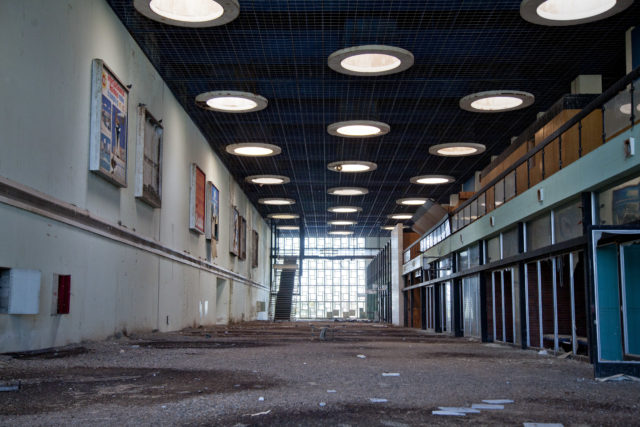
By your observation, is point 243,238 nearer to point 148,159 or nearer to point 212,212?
point 212,212

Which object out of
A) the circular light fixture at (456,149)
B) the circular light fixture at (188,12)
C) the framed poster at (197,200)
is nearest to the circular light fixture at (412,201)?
the circular light fixture at (456,149)

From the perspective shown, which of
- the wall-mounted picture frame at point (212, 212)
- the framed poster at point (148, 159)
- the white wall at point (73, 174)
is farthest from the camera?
the wall-mounted picture frame at point (212, 212)

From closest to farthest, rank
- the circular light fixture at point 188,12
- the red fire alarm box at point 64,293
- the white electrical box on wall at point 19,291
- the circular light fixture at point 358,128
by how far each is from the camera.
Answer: the white electrical box on wall at point 19,291, the red fire alarm box at point 64,293, the circular light fixture at point 188,12, the circular light fixture at point 358,128

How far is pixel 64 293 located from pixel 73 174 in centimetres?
258

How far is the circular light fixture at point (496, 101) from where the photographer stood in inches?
898

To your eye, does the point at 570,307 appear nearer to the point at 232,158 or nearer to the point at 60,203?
the point at 60,203

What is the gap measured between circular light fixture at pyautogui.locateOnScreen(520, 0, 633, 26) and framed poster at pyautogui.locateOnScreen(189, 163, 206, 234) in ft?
51.1

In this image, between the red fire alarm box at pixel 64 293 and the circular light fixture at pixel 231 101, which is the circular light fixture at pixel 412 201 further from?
the red fire alarm box at pixel 64 293

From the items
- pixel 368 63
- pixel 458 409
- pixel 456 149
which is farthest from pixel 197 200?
pixel 458 409

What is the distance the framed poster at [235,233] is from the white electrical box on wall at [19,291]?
88.1 ft

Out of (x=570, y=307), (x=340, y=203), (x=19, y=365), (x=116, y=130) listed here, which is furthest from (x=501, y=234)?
(x=340, y=203)

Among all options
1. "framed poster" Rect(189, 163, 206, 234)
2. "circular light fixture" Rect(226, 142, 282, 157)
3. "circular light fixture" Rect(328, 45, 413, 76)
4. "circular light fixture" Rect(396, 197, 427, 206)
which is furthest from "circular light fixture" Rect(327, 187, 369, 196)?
"circular light fixture" Rect(328, 45, 413, 76)

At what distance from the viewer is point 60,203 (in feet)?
44.6

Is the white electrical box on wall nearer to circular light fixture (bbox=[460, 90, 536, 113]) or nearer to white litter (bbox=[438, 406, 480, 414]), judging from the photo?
white litter (bbox=[438, 406, 480, 414])
